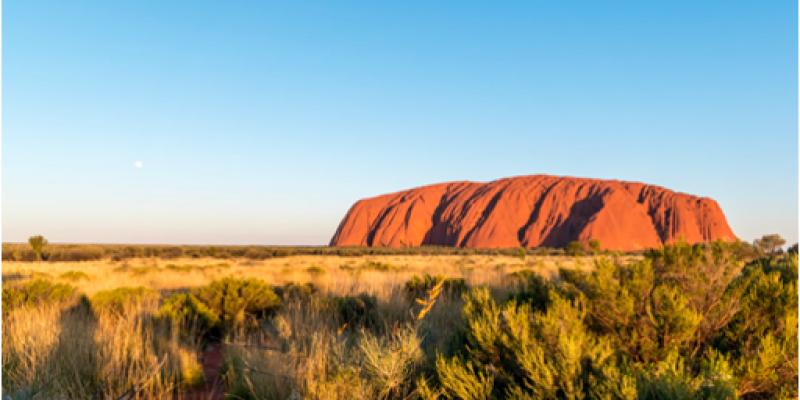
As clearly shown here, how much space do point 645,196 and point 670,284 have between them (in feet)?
359

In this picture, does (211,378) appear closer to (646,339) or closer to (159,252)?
(646,339)

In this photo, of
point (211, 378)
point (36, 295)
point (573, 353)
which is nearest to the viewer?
point (573, 353)

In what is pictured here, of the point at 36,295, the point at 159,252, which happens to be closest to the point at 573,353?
the point at 36,295

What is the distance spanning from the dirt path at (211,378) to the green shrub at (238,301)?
3.68 ft

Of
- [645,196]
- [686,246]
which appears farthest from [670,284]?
[645,196]

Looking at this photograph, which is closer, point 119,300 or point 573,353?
point 573,353

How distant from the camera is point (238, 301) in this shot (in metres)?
9.69

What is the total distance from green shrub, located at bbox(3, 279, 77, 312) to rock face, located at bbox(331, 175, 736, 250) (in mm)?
82959

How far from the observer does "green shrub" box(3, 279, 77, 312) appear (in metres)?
9.69

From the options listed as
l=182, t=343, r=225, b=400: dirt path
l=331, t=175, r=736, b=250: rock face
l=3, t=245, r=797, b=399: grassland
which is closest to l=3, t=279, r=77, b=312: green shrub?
l=182, t=343, r=225, b=400: dirt path

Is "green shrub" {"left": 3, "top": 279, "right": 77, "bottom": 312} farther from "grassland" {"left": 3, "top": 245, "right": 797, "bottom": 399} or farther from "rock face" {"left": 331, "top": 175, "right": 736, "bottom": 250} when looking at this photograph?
"rock face" {"left": 331, "top": 175, "right": 736, "bottom": 250}

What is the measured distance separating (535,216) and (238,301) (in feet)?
302

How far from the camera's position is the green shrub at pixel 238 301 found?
363 inches

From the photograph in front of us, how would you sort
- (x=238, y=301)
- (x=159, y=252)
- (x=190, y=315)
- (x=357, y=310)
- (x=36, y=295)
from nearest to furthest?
(x=190, y=315) < (x=357, y=310) < (x=238, y=301) < (x=36, y=295) < (x=159, y=252)
